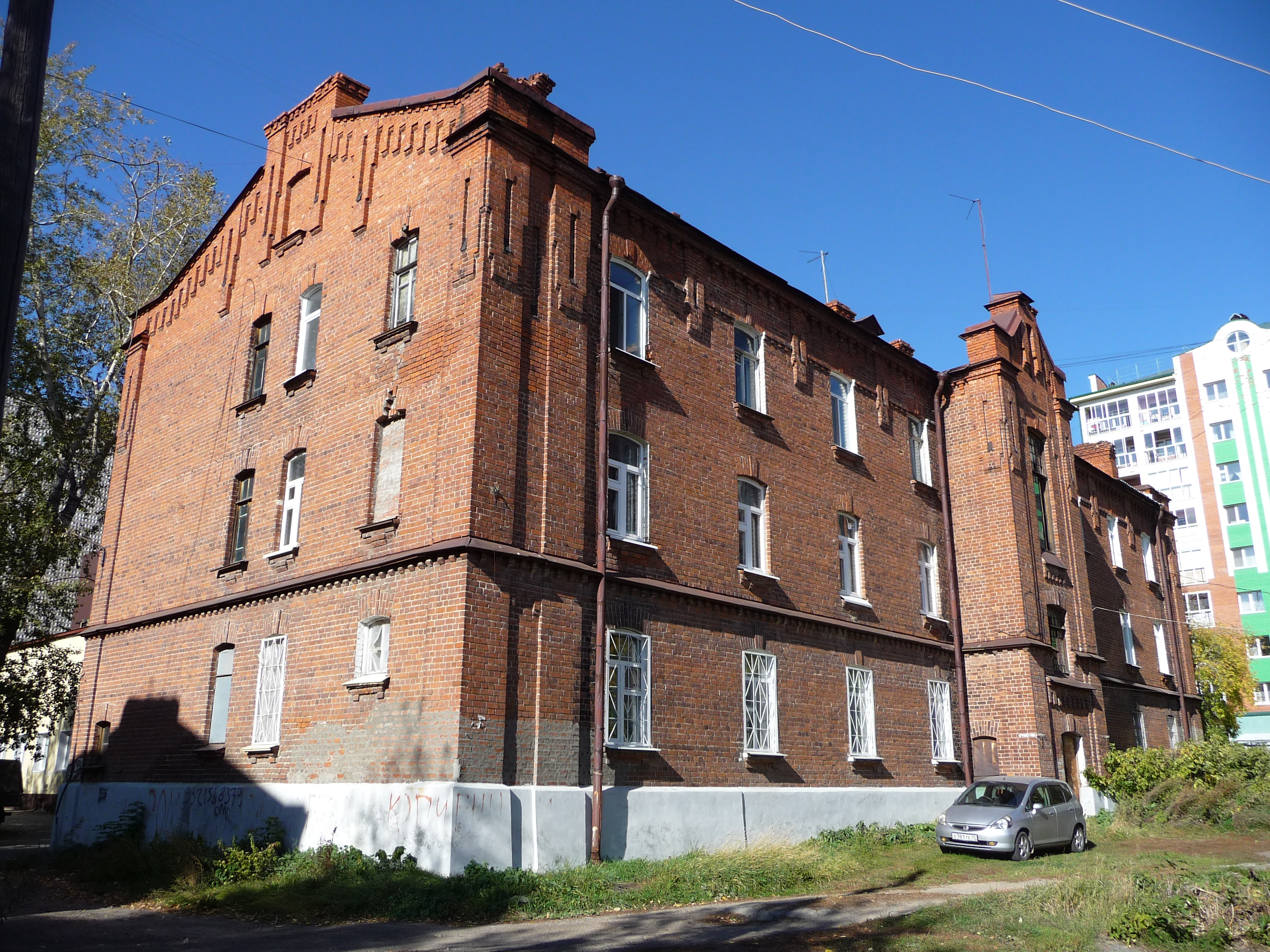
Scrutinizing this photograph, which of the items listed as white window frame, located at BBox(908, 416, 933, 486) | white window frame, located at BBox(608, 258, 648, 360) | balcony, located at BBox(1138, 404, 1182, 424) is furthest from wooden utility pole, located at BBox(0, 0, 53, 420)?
balcony, located at BBox(1138, 404, 1182, 424)

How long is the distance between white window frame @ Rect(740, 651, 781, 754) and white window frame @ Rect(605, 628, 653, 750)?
2.39m

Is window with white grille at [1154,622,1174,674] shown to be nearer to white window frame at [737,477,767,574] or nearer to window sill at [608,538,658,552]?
white window frame at [737,477,767,574]

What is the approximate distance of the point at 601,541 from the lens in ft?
49.5

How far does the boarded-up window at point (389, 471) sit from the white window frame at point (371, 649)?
4.93 ft

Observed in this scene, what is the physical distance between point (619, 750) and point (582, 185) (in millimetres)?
9011

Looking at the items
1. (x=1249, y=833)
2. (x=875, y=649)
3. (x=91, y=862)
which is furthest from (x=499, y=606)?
(x=1249, y=833)

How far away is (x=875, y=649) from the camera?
20.8 meters

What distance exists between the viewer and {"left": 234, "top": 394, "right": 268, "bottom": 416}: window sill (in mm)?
18641

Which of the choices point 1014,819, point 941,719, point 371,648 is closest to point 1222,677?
point 941,719

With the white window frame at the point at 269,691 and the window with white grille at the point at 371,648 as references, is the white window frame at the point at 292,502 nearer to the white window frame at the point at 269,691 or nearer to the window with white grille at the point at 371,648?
the white window frame at the point at 269,691

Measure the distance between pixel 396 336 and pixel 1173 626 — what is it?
29607 millimetres

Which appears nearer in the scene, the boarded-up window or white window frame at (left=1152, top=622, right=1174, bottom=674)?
the boarded-up window

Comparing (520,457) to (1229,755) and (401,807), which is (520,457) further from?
(1229,755)

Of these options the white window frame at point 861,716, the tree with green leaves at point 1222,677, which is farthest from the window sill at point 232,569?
the tree with green leaves at point 1222,677
